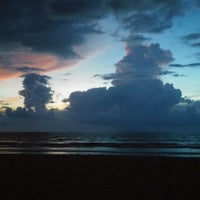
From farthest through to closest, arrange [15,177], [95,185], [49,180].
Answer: [15,177]
[49,180]
[95,185]

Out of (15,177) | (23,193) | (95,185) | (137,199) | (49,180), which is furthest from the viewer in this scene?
(15,177)

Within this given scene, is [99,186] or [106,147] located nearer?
[99,186]

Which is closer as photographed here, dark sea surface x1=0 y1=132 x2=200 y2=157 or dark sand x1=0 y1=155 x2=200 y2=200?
dark sand x1=0 y1=155 x2=200 y2=200

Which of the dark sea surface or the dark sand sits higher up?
the dark sand

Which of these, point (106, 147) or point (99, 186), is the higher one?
point (99, 186)

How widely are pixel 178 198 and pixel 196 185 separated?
3.37 m

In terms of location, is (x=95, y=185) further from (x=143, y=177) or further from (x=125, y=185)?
(x=143, y=177)

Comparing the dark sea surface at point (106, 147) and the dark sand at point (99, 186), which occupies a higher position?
the dark sand at point (99, 186)

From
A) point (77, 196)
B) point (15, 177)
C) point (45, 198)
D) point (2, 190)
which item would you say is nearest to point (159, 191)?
point (77, 196)

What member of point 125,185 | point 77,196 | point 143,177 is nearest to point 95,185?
point 125,185

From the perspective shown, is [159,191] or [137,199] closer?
[137,199]

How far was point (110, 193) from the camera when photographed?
40.5 ft

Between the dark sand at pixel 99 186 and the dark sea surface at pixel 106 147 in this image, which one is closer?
the dark sand at pixel 99 186

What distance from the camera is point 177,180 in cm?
1606
